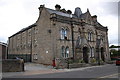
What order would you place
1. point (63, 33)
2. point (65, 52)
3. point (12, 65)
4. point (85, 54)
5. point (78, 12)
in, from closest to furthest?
point (12, 65)
point (65, 52)
point (63, 33)
point (85, 54)
point (78, 12)

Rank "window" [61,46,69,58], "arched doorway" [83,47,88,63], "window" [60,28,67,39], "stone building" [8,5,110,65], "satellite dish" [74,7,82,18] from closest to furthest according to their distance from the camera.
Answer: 1. "stone building" [8,5,110,65]
2. "window" [61,46,69,58]
3. "window" [60,28,67,39]
4. "arched doorway" [83,47,88,63]
5. "satellite dish" [74,7,82,18]

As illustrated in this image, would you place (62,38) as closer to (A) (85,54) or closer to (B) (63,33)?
(B) (63,33)

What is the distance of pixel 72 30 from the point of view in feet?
97.5

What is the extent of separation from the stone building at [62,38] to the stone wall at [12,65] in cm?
681

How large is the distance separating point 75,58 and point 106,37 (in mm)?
14923

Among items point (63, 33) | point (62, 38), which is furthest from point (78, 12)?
point (62, 38)

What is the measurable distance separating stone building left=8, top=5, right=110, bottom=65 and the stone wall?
22.3ft

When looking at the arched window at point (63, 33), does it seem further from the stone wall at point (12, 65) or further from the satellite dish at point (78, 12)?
the stone wall at point (12, 65)

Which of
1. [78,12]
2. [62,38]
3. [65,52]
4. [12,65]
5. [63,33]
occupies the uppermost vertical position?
[78,12]

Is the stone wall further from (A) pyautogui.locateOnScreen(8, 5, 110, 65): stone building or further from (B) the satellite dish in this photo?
(B) the satellite dish

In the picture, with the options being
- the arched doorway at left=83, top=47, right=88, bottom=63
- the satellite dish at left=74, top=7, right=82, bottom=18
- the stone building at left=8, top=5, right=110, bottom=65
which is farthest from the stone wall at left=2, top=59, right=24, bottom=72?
the satellite dish at left=74, top=7, right=82, bottom=18

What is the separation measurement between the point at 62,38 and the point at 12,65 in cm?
1213

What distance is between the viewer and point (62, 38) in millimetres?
28203

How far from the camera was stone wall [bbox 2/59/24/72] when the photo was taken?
18.3 metres
